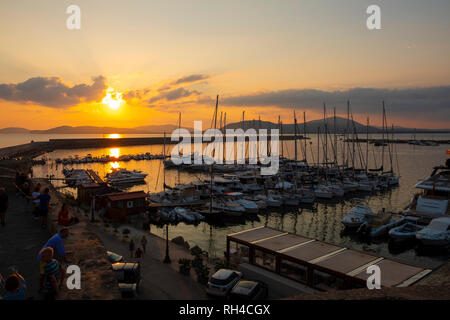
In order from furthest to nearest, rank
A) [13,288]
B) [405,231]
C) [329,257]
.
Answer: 1. [405,231]
2. [329,257]
3. [13,288]

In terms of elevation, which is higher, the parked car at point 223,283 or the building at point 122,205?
the building at point 122,205

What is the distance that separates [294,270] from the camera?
42.3 feet

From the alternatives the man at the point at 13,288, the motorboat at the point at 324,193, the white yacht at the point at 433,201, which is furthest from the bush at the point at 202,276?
the motorboat at the point at 324,193

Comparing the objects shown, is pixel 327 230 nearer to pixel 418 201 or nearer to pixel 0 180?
pixel 418 201

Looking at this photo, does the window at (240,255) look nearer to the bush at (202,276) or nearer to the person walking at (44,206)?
the bush at (202,276)

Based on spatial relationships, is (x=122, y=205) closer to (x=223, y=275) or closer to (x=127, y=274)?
(x=127, y=274)

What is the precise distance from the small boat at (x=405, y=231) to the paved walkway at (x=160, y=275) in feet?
64.6

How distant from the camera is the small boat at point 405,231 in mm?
26766

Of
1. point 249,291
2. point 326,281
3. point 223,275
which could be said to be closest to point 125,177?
point 223,275

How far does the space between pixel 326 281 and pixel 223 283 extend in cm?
479

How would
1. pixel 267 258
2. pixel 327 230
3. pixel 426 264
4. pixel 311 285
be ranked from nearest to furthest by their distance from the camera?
pixel 311 285 < pixel 267 258 < pixel 426 264 < pixel 327 230
